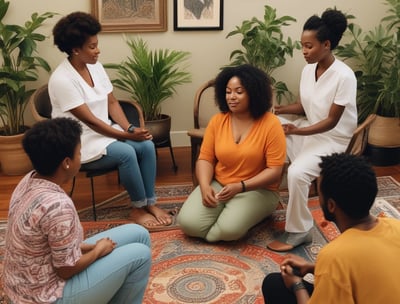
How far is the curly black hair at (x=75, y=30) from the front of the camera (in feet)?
8.79

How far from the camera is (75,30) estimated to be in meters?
2.68

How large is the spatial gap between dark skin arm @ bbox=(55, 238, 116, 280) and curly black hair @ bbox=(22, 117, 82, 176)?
308 millimetres

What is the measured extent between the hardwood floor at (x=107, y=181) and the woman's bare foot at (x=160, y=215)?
1.60 ft

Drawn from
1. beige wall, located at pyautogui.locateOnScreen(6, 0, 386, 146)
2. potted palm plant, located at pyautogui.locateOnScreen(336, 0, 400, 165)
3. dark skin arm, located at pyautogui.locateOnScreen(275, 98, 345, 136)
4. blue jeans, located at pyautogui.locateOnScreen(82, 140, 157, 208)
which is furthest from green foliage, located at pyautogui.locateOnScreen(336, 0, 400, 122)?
blue jeans, located at pyautogui.locateOnScreen(82, 140, 157, 208)

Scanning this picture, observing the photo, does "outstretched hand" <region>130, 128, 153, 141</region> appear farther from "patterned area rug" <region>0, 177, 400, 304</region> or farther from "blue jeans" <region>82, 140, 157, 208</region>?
"patterned area rug" <region>0, 177, 400, 304</region>

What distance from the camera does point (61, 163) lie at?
1.55 metres

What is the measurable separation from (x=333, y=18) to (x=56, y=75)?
158cm

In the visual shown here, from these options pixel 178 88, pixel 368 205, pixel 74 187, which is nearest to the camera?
pixel 368 205

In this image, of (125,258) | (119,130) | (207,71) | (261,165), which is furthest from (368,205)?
(207,71)

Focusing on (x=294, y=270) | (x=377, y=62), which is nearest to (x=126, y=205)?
(x=294, y=270)

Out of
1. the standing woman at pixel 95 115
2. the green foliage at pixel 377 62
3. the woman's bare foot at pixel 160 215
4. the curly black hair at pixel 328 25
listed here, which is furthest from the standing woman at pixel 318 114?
the green foliage at pixel 377 62

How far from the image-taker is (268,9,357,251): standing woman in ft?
8.55

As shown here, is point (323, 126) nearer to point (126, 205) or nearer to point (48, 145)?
point (126, 205)

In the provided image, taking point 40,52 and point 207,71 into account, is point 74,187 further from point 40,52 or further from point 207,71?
point 207,71
